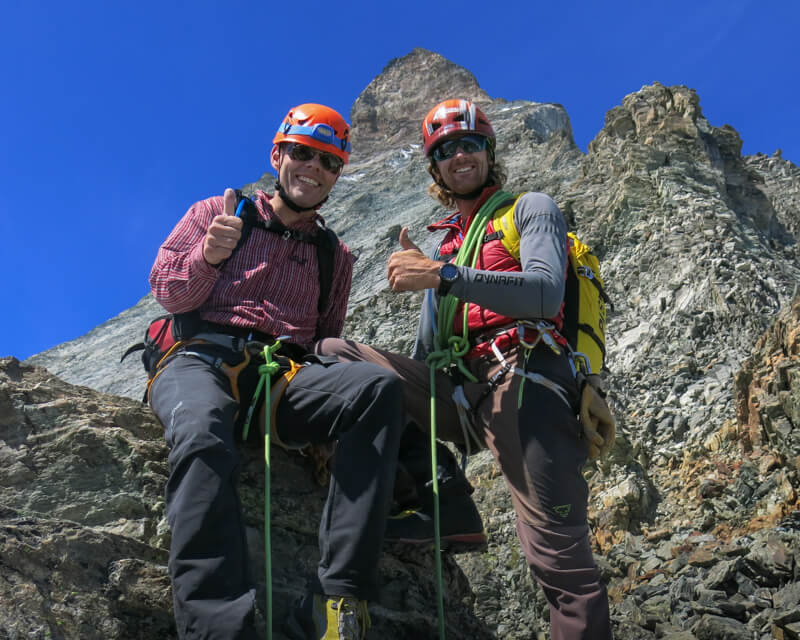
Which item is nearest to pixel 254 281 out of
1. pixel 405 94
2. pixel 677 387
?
pixel 677 387

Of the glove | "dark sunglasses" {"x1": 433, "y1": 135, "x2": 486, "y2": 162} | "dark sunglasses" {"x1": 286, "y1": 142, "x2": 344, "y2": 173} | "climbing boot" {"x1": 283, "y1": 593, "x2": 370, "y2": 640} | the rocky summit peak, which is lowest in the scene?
"climbing boot" {"x1": 283, "y1": 593, "x2": 370, "y2": 640}

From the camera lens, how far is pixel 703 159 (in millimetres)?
19000

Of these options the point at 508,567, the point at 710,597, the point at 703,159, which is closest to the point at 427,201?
the point at 703,159

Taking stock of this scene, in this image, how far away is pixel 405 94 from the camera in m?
76.0

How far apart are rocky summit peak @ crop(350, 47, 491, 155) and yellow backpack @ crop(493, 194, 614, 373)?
210ft

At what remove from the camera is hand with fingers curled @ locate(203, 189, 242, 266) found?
4.11 metres

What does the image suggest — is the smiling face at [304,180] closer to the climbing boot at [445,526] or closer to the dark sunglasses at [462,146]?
the dark sunglasses at [462,146]

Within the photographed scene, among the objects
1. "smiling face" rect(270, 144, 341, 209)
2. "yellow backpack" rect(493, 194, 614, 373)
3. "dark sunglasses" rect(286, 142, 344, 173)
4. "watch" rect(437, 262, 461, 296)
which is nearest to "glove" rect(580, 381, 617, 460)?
"yellow backpack" rect(493, 194, 614, 373)

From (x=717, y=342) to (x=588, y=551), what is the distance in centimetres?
1046

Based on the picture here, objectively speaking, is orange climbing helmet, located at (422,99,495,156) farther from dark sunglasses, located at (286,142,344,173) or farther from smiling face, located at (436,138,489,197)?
dark sunglasses, located at (286,142,344,173)

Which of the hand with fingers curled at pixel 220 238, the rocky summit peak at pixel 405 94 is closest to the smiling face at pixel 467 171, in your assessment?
the hand with fingers curled at pixel 220 238

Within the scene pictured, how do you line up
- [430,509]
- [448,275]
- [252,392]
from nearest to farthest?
[448,275] < [252,392] < [430,509]

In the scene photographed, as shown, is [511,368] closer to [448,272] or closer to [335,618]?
[448,272]

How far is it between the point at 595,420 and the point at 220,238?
238cm
